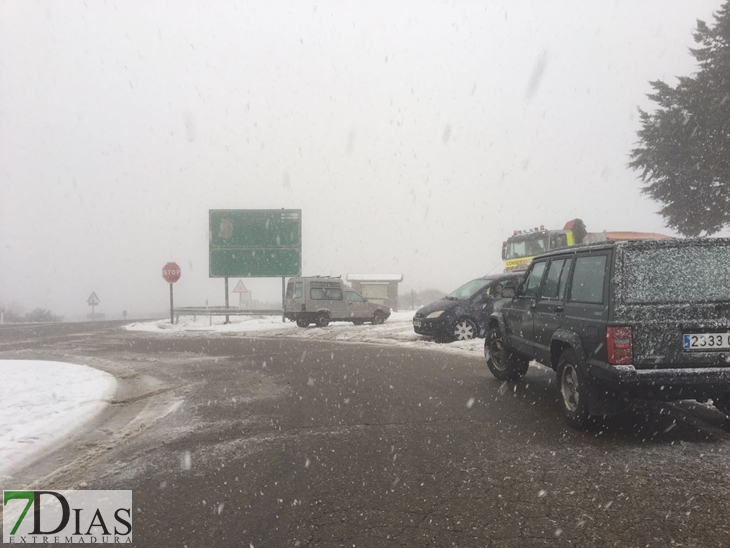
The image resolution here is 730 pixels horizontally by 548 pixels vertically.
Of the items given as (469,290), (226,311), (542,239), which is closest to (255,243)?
(226,311)

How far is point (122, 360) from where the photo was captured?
38.6ft

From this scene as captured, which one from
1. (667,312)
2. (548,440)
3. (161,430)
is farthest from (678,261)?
(161,430)

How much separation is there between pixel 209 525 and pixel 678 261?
449 centimetres

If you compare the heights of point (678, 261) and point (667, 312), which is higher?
point (678, 261)

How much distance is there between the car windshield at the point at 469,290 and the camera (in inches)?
534

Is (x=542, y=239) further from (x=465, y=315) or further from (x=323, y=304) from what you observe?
(x=323, y=304)

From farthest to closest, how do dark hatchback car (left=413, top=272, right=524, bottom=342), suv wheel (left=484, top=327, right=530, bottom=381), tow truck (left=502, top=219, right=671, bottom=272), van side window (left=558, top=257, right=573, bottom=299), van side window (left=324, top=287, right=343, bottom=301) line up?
van side window (left=324, top=287, right=343, bottom=301)
tow truck (left=502, top=219, right=671, bottom=272)
dark hatchback car (left=413, top=272, right=524, bottom=342)
suv wheel (left=484, top=327, right=530, bottom=381)
van side window (left=558, top=257, right=573, bottom=299)

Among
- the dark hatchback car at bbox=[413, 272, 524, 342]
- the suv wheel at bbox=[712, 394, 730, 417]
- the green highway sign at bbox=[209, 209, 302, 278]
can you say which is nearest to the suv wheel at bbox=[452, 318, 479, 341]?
the dark hatchback car at bbox=[413, 272, 524, 342]

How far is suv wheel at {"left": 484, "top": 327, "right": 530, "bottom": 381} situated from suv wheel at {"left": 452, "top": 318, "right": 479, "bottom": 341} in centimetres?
487

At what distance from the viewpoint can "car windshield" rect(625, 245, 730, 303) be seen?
4.55 meters

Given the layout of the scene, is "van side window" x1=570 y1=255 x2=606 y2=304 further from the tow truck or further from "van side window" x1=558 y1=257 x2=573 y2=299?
the tow truck

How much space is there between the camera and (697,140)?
2323cm

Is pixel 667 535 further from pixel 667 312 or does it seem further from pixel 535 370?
Answer: pixel 535 370

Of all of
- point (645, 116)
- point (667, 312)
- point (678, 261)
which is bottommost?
point (667, 312)
